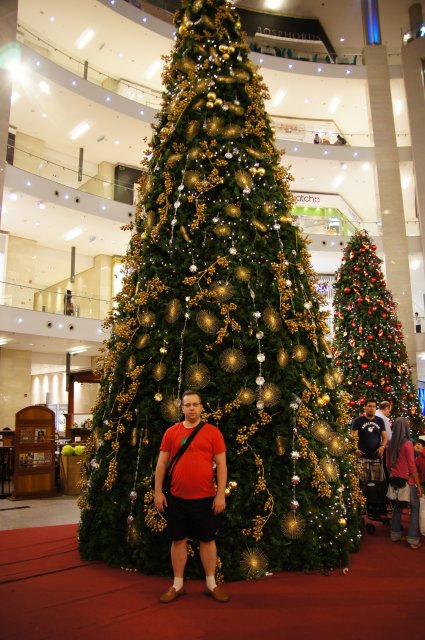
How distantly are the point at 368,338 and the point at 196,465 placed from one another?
6949 millimetres

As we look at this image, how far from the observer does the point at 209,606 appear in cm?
289

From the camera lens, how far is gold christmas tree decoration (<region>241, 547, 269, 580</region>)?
3369mm

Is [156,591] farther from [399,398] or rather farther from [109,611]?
[399,398]

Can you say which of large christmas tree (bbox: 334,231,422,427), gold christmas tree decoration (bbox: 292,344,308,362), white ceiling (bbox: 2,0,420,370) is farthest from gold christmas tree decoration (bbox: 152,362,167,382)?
white ceiling (bbox: 2,0,420,370)

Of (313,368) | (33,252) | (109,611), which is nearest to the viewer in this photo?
(109,611)

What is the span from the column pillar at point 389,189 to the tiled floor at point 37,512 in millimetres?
12559

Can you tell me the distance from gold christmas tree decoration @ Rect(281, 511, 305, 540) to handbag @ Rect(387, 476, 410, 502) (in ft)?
5.41

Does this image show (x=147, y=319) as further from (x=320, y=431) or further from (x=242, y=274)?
(x=320, y=431)

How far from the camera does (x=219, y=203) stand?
406 cm


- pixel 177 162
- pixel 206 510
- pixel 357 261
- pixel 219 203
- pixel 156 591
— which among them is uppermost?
pixel 357 261

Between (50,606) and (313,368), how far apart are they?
239cm

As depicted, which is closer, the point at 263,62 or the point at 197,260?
the point at 197,260

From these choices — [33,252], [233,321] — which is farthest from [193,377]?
[33,252]

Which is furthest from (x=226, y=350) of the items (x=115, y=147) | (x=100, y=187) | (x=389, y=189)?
(x=115, y=147)
